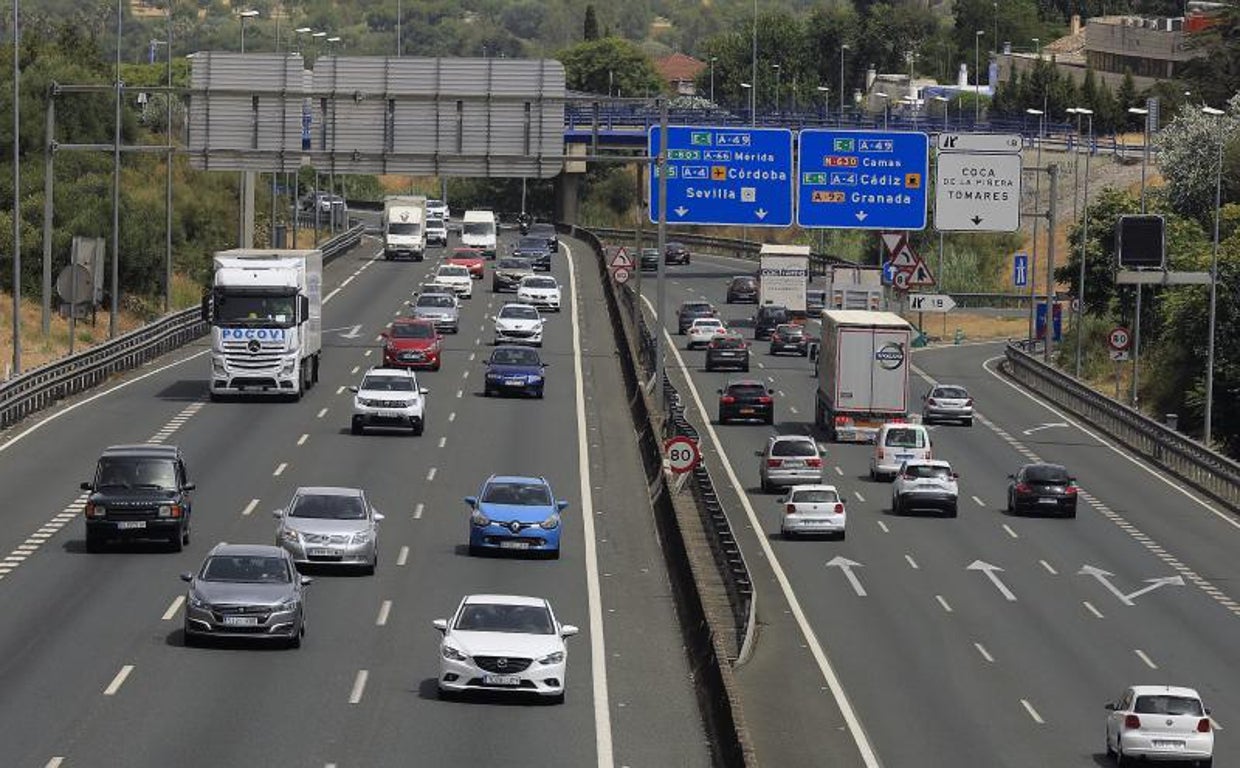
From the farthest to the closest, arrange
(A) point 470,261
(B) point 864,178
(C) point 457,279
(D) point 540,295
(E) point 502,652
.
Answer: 1. (A) point 470,261
2. (C) point 457,279
3. (D) point 540,295
4. (B) point 864,178
5. (E) point 502,652

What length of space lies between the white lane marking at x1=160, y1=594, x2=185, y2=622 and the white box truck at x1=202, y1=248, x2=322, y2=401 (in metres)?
25.1

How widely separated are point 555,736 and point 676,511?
16534 mm

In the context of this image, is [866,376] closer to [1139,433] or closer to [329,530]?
[1139,433]

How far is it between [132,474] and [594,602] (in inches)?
323

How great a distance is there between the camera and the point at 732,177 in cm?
8069

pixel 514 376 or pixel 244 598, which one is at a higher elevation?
pixel 514 376

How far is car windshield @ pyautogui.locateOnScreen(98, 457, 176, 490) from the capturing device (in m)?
43.2

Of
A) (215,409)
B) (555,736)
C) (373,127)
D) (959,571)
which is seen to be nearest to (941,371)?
(373,127)

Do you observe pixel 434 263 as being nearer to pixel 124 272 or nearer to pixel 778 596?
pixel 124 272

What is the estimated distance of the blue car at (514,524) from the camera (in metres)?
45.2

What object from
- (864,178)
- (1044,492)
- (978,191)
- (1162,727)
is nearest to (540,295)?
(978,191)

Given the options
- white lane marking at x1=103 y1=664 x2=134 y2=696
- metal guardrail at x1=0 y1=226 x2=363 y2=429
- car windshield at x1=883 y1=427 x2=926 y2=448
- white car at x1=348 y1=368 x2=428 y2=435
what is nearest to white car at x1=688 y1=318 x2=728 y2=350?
metal guardrail at x1=0 y1=226 x2=363 y2=429

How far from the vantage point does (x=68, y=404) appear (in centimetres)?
6538

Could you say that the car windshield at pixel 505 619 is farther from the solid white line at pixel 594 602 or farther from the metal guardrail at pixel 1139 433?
the metal guardrail at pixel 1139 433
